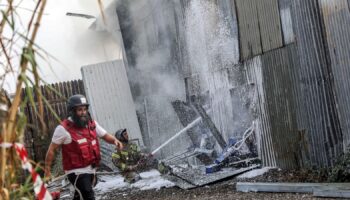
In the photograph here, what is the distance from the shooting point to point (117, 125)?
1483 cm

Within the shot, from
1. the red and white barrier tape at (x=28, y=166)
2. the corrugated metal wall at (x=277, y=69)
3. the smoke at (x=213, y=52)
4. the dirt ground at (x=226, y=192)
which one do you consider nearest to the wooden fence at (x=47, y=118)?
the corrugated metal wall at (x=277, y=69)

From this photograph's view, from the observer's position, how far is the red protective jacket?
6777 mm

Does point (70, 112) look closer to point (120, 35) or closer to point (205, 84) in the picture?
point (205, 84)

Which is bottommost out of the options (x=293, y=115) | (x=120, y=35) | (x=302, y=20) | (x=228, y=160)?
(x=228, y=160)

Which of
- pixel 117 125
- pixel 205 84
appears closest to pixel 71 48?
pixel 117 125

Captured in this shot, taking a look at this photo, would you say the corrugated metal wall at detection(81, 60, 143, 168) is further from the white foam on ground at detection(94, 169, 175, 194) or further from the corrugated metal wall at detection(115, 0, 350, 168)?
the corrugated metal wall at detection(115, 0, 350, 168)

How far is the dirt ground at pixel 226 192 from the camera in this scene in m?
7.43

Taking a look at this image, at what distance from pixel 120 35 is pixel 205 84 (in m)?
4.92

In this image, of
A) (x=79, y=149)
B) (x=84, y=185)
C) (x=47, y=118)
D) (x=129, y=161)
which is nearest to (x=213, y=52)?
(x=129, y=161)

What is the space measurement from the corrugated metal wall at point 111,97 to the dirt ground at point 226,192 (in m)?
5.00

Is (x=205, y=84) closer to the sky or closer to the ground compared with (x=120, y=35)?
closer to the ground

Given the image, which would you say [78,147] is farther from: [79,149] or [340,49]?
[340,49]

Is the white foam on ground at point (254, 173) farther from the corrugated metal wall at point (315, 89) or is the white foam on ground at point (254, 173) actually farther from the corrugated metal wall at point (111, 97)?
the corrugated metal wall at point (111, 97)

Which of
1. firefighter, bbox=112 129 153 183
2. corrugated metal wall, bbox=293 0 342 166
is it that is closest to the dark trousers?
corrugated metal wall, bbox=293 0 342 166
